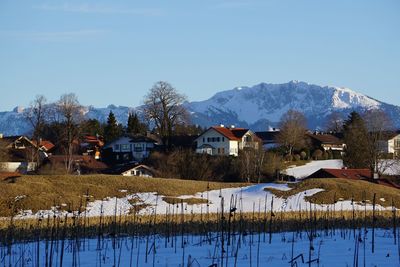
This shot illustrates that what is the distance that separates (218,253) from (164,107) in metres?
85.4

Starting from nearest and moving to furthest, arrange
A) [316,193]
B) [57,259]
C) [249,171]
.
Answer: [57,259], [316,193], [249,171]

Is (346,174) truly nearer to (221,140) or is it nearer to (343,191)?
(343,191)

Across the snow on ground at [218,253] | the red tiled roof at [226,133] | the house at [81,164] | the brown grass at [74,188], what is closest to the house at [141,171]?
the house at [81,164]

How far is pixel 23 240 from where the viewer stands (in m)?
16.2

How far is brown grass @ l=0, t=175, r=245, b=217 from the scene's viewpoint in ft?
141

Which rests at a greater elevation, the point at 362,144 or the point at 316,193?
the point at 362,144

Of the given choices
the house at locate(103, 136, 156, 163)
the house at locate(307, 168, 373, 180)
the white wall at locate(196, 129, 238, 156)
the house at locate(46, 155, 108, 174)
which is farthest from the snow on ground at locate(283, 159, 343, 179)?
the house at locate(103, 136, 156, 163)

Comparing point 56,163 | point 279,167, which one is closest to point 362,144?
point 279,167

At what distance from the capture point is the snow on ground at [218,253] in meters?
11.1

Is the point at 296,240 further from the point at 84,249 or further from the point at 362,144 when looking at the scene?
the point at 362,144

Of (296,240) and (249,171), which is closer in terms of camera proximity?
(296,240)

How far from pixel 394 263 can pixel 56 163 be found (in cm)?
7321

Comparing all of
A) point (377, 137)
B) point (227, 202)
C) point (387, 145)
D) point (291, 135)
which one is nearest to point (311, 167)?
point (377, 137)

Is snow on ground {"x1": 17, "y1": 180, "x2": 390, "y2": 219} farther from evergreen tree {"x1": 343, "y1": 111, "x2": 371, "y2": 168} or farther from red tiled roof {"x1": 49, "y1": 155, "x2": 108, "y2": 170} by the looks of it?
red tiled roof {"x1": 49, "y1": 155, "x2": 108, "y2": 170}
